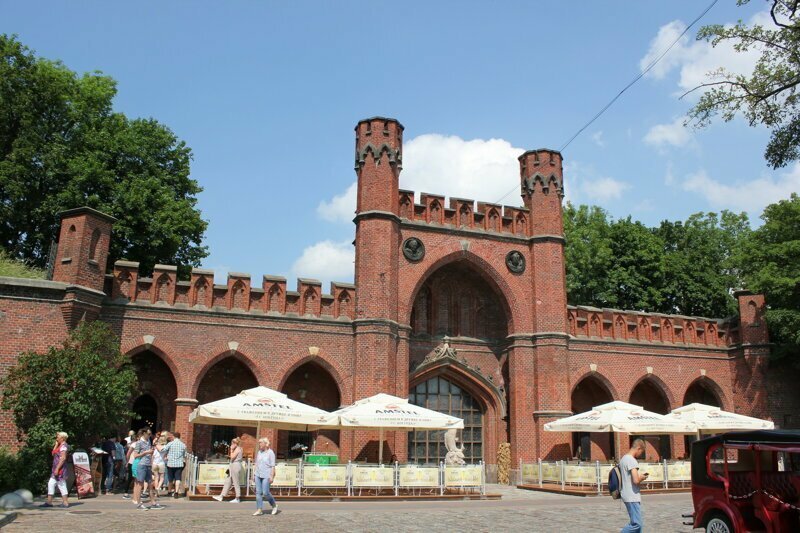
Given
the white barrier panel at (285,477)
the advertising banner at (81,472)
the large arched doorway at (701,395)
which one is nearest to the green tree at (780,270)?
the large arched doorway at (701,395)

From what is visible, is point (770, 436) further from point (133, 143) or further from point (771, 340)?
point (133, 143)

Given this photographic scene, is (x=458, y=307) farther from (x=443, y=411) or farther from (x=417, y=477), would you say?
(x=417, y=477)

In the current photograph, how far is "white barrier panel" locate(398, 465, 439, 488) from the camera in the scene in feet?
57.5

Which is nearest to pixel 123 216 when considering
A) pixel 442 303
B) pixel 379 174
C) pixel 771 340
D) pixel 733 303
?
pixel 379 174

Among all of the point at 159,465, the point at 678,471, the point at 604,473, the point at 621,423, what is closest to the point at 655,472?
the point at 678,471

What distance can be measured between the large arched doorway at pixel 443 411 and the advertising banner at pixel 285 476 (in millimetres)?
7516

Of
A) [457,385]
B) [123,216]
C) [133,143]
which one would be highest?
[133,143]

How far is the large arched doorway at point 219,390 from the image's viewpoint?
69.3ft

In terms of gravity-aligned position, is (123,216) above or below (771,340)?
above

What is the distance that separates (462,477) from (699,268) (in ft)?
79.4

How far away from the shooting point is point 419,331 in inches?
979

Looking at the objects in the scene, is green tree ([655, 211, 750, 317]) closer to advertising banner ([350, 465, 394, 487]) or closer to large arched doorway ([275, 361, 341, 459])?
large arched doorway ([275, 361, 341, 459])

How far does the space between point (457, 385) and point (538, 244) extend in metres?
6.00

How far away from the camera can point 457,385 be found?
24781 mm
